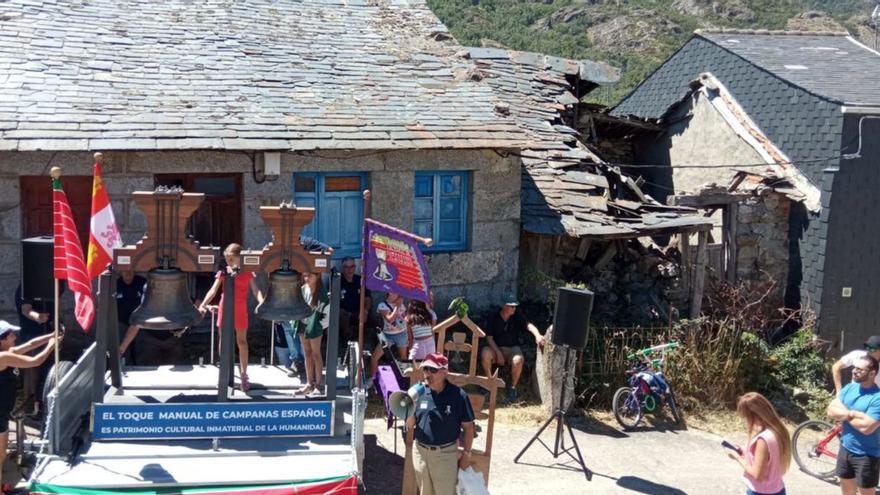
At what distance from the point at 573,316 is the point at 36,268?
5.92m

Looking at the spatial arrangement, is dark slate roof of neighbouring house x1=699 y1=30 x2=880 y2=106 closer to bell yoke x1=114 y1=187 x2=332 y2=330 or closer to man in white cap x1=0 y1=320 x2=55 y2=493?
bell yoke x1=114 y1=187 x2=332 y2=330

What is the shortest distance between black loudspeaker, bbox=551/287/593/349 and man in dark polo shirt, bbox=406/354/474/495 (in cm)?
318

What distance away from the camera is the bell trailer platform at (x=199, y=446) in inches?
263

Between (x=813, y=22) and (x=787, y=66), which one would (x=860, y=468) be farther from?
(x=813, y=22)

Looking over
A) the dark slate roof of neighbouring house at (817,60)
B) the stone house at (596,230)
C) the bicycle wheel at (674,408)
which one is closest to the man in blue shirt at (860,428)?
the bicycle wheel at (674,408)

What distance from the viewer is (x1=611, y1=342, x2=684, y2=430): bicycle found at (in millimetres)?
11470

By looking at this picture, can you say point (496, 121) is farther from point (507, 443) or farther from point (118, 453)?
point (118, 453)

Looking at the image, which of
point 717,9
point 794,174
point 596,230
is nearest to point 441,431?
point 596,230

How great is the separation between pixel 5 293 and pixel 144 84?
3.24 metres

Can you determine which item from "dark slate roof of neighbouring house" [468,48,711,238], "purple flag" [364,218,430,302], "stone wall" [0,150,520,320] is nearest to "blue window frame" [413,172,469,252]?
"stone wall" [0,150,520,320]

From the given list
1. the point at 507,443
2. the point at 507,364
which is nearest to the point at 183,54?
the point at 507,364

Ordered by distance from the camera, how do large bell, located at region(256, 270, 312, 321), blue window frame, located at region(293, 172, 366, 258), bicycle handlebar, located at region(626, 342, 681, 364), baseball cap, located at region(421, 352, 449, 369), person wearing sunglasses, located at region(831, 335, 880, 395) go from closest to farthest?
baseball cap, located at region(421, 352, 449, 369), large bell, located at region(256, 270, 312, 321), person wearing sunglasses, located at region(831, 335, 880, 395), bicycle handlebar, located at region(626, 342, 681, 364), blue window frame, located at region(293, 172, 366, 258)

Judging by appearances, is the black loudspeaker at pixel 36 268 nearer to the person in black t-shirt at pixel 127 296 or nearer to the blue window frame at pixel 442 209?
the person in black t-shirt at pixel 127 296

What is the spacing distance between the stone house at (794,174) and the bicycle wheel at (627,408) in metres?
5.12
